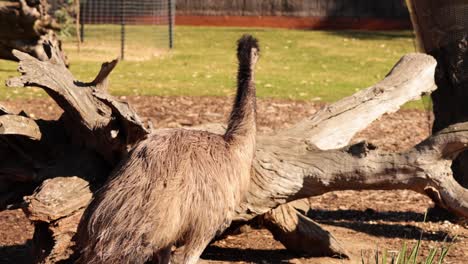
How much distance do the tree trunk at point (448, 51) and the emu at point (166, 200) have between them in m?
2.78

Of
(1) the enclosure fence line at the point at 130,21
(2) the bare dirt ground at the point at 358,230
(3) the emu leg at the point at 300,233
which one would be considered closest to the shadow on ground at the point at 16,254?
(2) the bare dirt ground at the point at 358,230

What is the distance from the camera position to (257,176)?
6906 mm

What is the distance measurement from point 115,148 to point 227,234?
133 centimetres

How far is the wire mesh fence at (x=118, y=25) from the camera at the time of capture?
23.9m

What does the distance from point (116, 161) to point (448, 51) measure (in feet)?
10.9

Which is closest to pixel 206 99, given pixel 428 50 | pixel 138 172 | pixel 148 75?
pixel 148 75

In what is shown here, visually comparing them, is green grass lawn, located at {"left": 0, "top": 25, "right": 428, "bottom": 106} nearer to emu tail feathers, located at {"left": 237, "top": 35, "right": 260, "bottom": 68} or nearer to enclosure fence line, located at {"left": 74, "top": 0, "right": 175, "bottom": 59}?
enclosure fence line, located at {"left": 74, "top": 0, "right": 175, "bottom": 59}

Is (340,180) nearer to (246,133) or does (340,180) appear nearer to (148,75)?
(246,133)

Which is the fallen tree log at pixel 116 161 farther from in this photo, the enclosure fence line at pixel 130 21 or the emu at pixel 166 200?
the enclosure fence line at pixel 130 21

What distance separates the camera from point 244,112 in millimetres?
6332

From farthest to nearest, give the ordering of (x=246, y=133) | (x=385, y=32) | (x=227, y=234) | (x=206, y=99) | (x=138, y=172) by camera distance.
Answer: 1. (x=385, y=32)
2. (x=206, y=99)
3. (x=227, y=234)
4. (x=246, y=133)
5. (x=138, y=172)

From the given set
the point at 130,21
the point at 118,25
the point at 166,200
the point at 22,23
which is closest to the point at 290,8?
the point at 130,21

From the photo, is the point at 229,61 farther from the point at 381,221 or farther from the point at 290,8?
the point at 381,221

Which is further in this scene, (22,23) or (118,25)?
(118,25)
